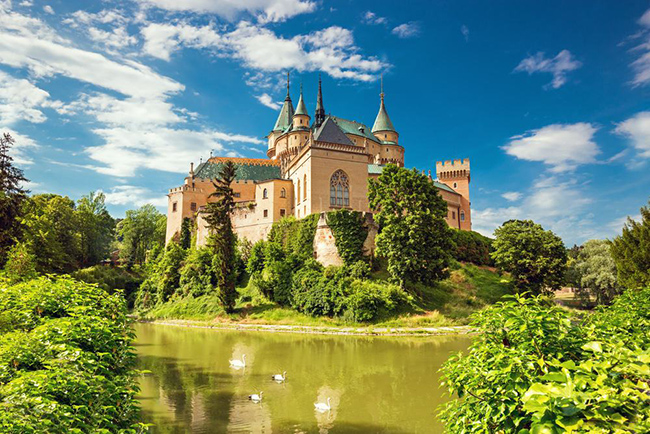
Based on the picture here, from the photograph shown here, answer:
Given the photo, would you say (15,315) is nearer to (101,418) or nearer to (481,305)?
(101,418)

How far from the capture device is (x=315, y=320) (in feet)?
98.9

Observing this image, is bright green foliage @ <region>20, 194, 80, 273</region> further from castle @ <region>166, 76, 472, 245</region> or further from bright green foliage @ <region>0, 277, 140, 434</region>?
bright green foliage @ <region>0, 277, 140, 434</region>

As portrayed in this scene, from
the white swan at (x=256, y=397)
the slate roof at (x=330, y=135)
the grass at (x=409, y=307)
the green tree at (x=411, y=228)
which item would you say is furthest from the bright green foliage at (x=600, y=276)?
the white swan at (x=256, y=397)

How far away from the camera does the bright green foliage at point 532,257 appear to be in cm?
3362

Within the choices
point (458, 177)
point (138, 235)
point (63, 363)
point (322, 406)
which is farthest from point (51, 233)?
point (458, 177)

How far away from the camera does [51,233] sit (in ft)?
128

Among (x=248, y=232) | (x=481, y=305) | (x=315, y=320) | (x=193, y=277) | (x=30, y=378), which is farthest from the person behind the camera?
(x=248, y=232)

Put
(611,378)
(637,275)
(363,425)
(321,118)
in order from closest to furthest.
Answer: (611,378) < (363,425) < (637,275) < (321,118)

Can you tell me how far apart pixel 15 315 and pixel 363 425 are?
793 cm

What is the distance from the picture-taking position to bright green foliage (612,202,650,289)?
749 inches

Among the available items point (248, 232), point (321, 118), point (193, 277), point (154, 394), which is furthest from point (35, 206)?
point (154, 394)

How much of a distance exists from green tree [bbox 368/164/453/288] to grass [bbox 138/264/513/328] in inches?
97.1

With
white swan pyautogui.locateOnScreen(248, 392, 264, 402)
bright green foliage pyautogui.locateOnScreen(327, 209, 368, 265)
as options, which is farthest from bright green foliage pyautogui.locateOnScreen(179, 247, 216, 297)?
white swan pyautogui.locateOnScreen(248, 392, 264, 402)

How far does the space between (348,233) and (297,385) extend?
20.5m
